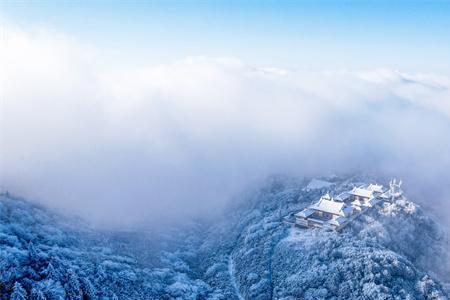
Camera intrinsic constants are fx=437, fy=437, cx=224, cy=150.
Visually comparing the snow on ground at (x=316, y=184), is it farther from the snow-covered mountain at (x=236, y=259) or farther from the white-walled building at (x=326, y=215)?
the white-walled building at (x=326, y=215)

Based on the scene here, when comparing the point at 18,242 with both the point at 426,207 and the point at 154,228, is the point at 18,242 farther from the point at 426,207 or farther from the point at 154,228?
the point at 426,207

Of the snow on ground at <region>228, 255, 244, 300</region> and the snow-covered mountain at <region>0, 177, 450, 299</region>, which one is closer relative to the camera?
the snow-covered mountain at <region>0, 177, 450, 299</region>

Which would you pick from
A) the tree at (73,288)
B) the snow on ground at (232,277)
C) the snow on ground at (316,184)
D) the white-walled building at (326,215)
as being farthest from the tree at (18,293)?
the snow on ground at (316,184)

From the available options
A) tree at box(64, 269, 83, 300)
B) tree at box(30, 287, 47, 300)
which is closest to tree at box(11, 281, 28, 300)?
tree at box(30, 287, 47, 300)

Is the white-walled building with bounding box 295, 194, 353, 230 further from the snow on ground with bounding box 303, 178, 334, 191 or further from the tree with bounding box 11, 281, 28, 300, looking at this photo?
the tree with bounding box 11, 281, 28, 300

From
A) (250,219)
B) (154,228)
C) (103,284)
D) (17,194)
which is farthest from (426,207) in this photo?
(17,194)

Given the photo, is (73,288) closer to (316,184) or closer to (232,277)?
(232,277)
